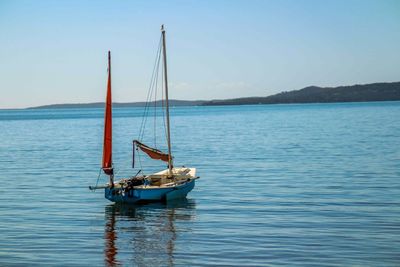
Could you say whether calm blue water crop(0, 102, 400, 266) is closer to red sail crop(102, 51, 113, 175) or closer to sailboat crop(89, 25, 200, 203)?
sailboat crop(89, 25, 200, 203)

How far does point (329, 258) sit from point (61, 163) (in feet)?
144

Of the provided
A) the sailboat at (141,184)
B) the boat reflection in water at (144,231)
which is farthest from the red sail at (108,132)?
the boat reflection in water at (144,231)

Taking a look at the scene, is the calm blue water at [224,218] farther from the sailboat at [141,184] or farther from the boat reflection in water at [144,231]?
the sailboat at [141,184]

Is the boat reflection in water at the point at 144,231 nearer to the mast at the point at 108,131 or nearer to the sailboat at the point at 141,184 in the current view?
the sailboat at the point at 141,184

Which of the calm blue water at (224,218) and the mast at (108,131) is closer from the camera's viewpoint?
the calm blue water at (224,218)

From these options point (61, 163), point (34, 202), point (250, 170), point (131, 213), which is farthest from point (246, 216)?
point (61, 163)

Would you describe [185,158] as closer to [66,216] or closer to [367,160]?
[367,160]

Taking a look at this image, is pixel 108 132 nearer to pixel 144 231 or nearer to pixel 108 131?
pixel 108 131

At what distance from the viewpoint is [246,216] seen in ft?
98.4

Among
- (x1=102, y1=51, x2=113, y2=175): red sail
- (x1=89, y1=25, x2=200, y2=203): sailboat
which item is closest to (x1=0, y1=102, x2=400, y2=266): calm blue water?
(x1=89, y1=25, x2=200, y2=203): sailboat

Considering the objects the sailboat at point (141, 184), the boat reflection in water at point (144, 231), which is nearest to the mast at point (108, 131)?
the sailboat at point (141, 184)

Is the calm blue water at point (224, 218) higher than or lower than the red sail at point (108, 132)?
lower

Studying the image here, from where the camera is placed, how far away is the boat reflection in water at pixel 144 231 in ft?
73.7

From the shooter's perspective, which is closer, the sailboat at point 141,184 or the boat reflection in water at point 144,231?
the boat reflection in water at point 144,231
